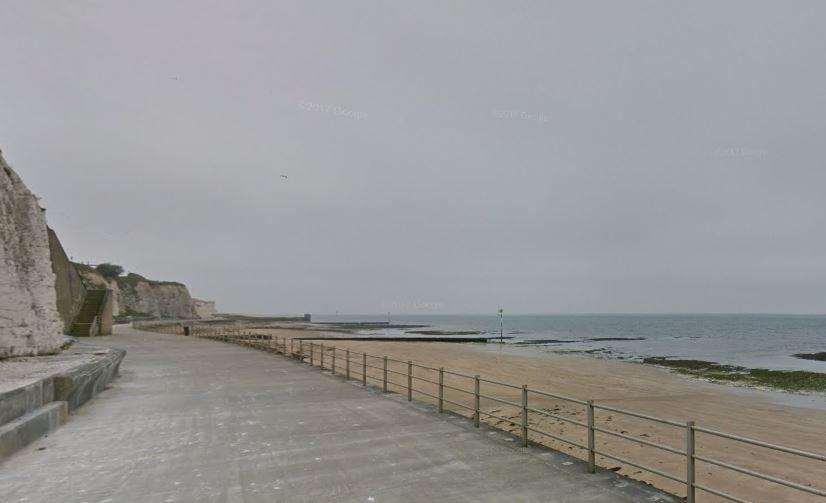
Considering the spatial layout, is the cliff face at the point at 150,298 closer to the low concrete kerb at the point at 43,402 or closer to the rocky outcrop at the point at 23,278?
the rocky outcrop at the point at 23,278

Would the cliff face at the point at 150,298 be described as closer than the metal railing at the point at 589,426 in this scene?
No

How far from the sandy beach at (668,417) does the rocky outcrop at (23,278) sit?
10010 mm

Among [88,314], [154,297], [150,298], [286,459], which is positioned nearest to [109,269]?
[154,297]

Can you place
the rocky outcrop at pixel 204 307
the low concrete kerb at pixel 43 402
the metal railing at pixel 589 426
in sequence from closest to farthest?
the metal railing at pixel 589 426 < the low concrete kerb at pixel 43 402 < the rocky outcrop at pixel 204 307

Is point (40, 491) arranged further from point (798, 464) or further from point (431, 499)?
point (798, 464)

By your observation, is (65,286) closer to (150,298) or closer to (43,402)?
(43,402)

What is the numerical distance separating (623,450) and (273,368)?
1343cm

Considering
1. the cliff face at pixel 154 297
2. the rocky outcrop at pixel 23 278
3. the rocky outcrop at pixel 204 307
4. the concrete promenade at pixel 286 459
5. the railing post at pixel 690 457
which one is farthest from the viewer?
the rocky outcrop at pixel 204 307

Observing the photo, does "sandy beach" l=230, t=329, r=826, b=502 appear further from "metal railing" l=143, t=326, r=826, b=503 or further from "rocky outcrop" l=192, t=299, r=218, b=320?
"rocky outcrop" l=192, t=299, r=218, b=320

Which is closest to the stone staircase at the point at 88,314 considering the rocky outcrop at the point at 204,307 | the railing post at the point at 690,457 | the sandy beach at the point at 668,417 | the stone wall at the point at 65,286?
the stone wall at the point at 65,286

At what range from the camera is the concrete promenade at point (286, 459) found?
6.24m

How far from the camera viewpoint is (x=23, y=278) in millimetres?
15414

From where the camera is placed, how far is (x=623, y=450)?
12555 mm

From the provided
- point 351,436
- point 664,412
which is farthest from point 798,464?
point 351,436
